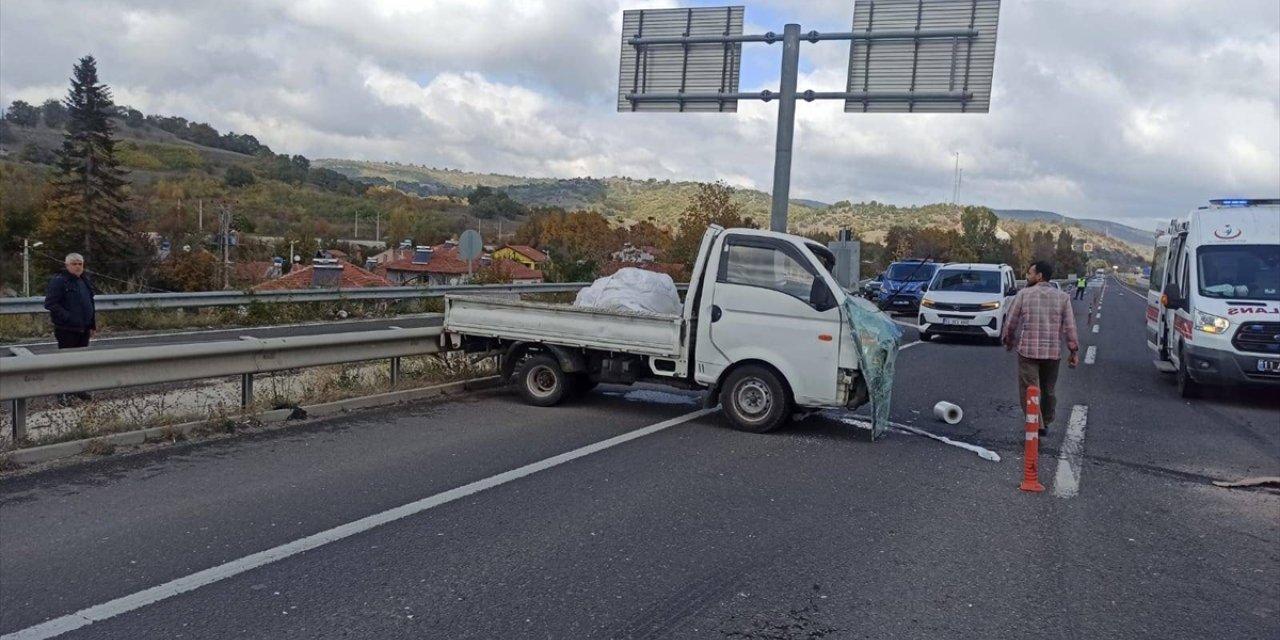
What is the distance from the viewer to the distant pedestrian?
10516mm

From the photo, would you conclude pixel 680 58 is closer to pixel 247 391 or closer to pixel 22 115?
pixel 247 391

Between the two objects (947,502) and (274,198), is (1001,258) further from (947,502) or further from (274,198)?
(947,502)

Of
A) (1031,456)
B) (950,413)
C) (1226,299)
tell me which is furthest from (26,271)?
(1226,299)

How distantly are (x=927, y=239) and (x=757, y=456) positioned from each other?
65188 mm

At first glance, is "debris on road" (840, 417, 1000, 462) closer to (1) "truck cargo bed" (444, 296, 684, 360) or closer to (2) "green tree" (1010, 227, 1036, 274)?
(1) "truck cargo bed" (444, 296, 684, 360)

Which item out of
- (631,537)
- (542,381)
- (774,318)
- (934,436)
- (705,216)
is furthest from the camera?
(705,216)

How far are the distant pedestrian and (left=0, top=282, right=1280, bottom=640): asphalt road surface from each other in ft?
12.3

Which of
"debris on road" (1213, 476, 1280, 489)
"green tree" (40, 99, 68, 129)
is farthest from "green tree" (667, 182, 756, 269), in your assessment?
"green tree" (40, 99, 68, 129)

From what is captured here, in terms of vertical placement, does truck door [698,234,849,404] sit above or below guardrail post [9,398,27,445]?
above

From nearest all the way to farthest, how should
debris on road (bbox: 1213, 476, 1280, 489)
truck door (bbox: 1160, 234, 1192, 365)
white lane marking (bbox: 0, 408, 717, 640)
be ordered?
white lane marking (bbox: 0, 408, 717, 640), debris on road (bbox: 1213, 476, 1280, 489), truck door (bbox: 1160, 234, 1192, 365)

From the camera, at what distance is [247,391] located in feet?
30.0

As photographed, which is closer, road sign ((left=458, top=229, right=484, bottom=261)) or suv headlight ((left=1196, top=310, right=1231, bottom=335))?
suv headlight ((left=1196, top=310, right=1231, bottom=335))

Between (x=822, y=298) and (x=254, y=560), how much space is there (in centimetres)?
563

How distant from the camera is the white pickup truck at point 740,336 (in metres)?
9.09
